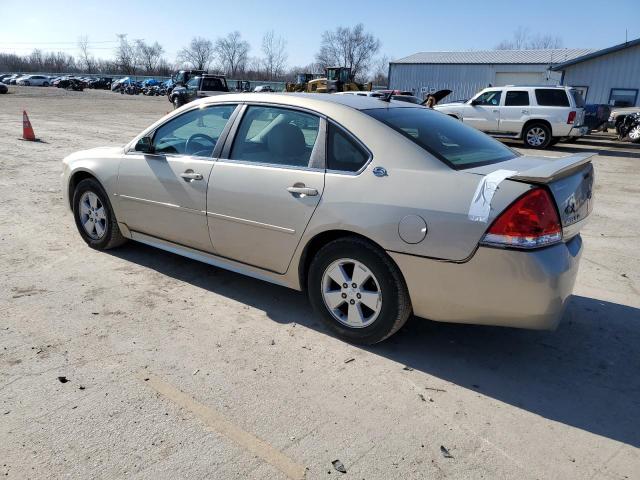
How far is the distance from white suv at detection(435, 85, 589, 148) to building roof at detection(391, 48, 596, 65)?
80.8ft

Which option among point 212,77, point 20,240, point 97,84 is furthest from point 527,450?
point 97,84

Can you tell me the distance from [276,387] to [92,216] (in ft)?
10.5

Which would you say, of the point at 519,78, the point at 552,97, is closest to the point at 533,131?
the point at 552,97

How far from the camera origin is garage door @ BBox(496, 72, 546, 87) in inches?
1528

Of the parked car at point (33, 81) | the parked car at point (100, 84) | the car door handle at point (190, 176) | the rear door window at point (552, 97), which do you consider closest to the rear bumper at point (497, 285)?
the car door handle at point (190, 176)

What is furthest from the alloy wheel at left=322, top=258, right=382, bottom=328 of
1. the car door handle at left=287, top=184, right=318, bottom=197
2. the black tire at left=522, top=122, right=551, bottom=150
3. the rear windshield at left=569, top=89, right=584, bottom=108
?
the rear windshield at left=569, top=89, right=584, bottom=108

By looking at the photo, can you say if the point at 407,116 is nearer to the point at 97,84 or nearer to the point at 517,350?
the point at 517,350

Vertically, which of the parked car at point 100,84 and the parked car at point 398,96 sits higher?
the parked car at point 100,84

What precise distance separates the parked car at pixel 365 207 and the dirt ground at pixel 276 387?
1.23 ft

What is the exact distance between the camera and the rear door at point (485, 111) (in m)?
17.2

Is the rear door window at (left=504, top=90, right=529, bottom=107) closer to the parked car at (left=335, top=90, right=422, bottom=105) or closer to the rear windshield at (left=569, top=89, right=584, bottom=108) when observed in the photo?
the rear windshield at (left=569, top=89, right=584, bottom=108)

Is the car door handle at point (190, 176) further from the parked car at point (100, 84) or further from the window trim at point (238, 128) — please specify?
the parked car at point (100, 84)

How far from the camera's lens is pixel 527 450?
253cm

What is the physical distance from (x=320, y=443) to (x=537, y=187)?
1778mm
